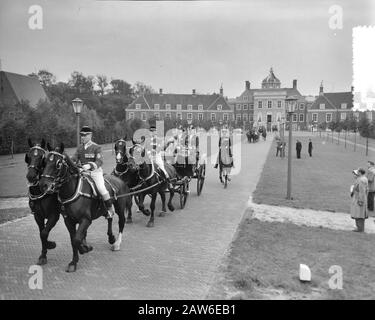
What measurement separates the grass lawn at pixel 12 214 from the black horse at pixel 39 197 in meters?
4.23

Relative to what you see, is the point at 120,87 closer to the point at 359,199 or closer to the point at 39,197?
the point at 359,199

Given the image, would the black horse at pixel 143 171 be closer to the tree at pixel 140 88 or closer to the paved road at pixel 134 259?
the paved road at pixel 134 259

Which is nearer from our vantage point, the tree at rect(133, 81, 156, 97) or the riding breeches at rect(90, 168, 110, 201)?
the riding breeches at rect(90, 168, 110, 201)

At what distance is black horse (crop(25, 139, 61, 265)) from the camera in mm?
6489

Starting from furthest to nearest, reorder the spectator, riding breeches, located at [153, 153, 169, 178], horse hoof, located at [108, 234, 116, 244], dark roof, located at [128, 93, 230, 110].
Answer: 1. dark roof, located at [128, 93, 230, 110]
2. the spectator
3. riding breeches, located at [153, 153, 169, 178]
4. horse hoof, located at [108, 234, 116, 244]

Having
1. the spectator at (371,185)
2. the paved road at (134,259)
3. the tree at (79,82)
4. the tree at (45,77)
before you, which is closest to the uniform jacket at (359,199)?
the spectator at (371,185)

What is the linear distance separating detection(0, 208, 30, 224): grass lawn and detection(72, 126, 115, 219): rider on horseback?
463 cm

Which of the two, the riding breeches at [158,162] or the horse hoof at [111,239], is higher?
the riding breeches at [158,162]

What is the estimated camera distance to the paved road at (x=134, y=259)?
6.03 metres

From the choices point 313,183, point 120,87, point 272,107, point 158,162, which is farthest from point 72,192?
point 272,107

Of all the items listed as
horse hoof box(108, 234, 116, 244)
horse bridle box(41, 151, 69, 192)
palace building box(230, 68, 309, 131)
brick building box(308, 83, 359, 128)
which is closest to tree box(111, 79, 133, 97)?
palace building box(230, 68, 309, 131)

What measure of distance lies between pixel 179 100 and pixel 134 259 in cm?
8376

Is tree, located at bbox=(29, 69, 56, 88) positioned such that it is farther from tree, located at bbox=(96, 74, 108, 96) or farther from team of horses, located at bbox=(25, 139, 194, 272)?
team of horses, located at bbox=(25, 139, 194, 272)
